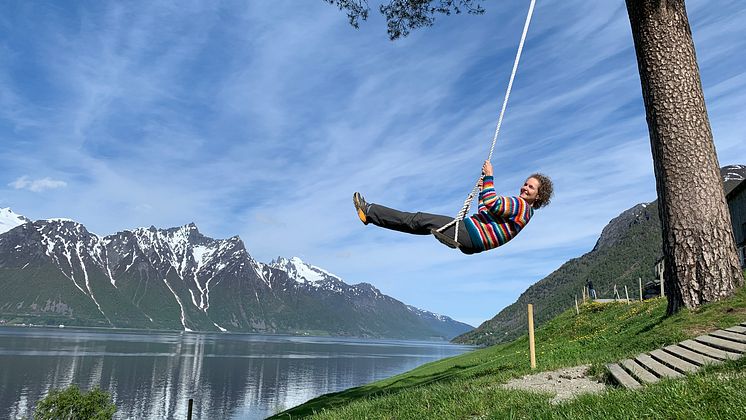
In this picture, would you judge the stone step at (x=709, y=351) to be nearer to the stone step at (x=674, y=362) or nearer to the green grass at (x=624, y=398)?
the stone step at (x=674, y=362)

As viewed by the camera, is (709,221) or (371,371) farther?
(371,371)

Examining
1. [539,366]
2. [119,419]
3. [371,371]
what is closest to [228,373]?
[371,371]

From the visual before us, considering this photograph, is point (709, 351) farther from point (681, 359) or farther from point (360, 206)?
point (360, 206)

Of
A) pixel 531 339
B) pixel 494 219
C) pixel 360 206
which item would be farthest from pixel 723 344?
pixel 360 206

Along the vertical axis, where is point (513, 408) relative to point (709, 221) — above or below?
below

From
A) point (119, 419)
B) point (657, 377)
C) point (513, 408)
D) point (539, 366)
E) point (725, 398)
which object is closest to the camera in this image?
point (725, 398)

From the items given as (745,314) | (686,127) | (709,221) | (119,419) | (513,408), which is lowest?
(119,419)

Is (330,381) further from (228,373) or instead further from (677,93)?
(677,93)

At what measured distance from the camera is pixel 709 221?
35.5 ft

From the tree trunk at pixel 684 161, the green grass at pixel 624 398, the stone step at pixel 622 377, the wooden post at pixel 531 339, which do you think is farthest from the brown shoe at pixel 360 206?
the tree trunk at pixel 684 161

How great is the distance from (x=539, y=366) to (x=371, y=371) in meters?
125

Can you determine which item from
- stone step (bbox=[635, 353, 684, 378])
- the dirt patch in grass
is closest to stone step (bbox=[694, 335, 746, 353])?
stone step (bbox=[635, 353, 684, 378])

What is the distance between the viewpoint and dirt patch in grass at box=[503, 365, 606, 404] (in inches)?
293

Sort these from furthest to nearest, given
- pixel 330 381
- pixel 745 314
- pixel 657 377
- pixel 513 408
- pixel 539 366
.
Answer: pixel 330 381
pixel 539 366
pixel 745 314
pixel 657 377
pixel 513 408
